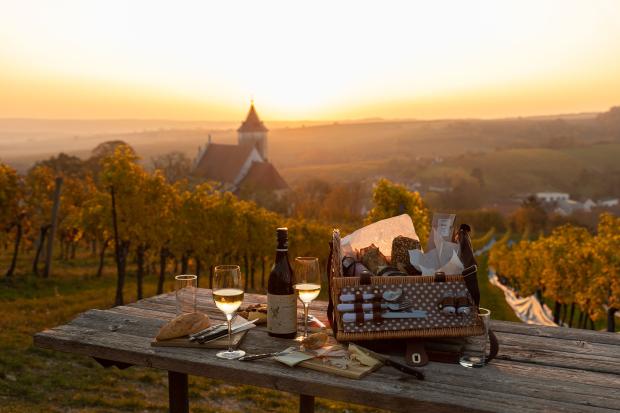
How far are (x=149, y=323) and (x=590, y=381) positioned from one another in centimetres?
267

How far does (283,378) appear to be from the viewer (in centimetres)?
289

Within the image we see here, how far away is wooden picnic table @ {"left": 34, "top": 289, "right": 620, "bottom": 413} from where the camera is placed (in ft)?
8.75

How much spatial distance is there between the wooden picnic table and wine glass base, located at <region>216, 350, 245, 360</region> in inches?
1.8

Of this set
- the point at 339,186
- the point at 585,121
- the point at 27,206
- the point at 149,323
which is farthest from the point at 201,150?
the point at 585,121

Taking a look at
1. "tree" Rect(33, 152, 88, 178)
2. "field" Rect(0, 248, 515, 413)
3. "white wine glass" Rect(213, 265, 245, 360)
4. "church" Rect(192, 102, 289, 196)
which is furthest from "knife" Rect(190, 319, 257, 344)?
"church" Rect(192, 102, 289, 196)

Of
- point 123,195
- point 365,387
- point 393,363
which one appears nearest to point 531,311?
point 123,195

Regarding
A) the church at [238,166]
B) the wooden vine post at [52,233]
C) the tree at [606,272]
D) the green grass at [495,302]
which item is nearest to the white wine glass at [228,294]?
the green grass at [495,302]

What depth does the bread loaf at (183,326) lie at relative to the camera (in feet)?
11.2

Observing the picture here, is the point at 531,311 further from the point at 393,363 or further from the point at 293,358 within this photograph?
the point at 293,358

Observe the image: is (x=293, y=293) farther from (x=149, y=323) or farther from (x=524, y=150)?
(x=524, y=150)

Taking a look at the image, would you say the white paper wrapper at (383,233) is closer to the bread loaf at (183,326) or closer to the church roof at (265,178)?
the bread loaf at (183,326)

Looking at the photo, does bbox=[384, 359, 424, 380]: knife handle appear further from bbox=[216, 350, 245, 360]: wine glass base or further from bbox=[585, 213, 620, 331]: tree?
bbox=[585, 213, 620, 331]: tree

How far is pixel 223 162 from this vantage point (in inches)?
3401

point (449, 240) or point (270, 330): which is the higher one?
point (449, 240)
